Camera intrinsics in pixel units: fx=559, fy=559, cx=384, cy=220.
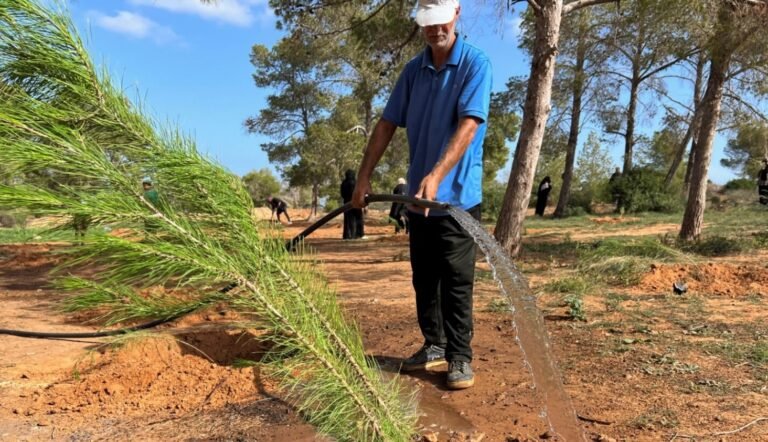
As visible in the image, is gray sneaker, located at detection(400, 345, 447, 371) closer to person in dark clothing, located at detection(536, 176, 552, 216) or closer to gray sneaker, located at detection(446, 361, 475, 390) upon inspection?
gray sneaker, located at detection(446, 361, 475, 390)

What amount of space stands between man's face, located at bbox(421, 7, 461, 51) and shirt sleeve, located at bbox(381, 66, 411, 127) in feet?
1.10

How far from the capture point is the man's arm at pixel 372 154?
257 cm

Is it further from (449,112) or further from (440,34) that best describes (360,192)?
(440,34)

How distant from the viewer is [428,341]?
2.89 m

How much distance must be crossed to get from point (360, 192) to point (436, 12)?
83 centimetres

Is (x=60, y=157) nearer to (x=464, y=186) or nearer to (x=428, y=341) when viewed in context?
(x=464, y=186)

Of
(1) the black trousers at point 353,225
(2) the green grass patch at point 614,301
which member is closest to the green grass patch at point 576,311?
(2) the green grass patch at point 614,301

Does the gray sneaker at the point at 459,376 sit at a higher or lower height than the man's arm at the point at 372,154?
lower

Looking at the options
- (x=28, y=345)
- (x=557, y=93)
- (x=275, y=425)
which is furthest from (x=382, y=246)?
(x=557, y=93)

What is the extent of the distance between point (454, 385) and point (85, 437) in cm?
157

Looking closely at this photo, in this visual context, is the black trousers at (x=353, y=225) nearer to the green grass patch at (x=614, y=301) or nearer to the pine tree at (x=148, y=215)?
the green grass patch at (x=614, y=301)

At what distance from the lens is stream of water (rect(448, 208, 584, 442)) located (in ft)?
6.43

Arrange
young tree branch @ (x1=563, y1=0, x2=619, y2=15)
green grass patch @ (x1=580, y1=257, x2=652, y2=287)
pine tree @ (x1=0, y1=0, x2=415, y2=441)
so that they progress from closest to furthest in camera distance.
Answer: pine tree @ (x1=0, y1=0, x2=415, y2=441) → green grass patch @ (x1=580, y1=257, x2=652, y2=287) → young tree branch @ (x1=563, y1=0, x2=619, y2=15)

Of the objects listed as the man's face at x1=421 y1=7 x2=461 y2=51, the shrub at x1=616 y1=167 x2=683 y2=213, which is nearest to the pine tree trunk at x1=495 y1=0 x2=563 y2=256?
the man's face at x1=421 y1=7 x2=461 y2=51
